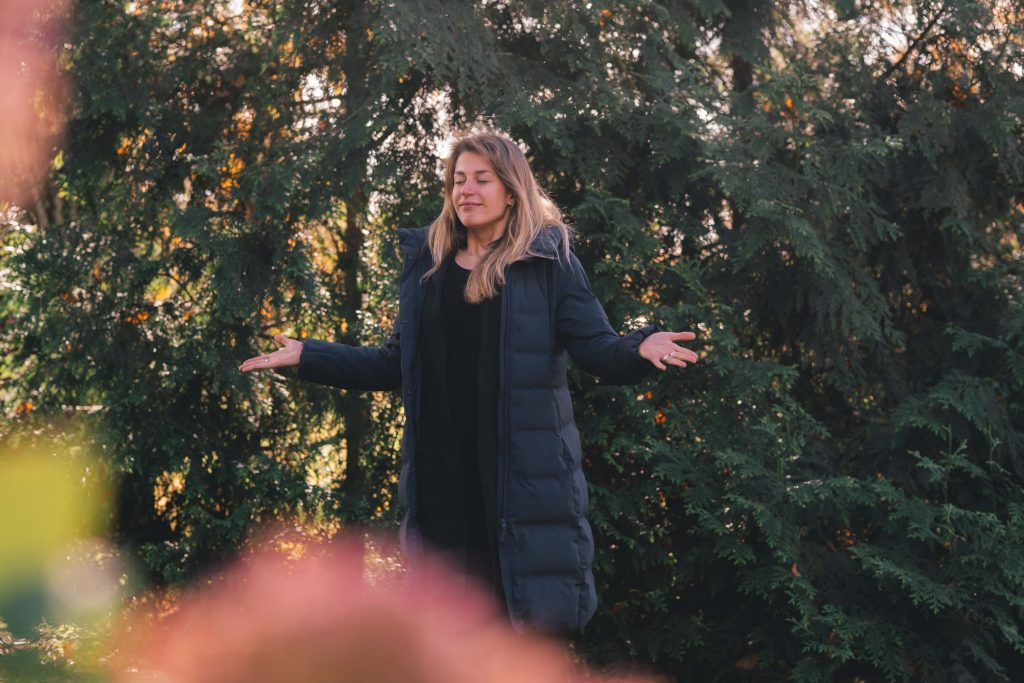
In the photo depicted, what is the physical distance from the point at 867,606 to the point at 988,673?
0.50m

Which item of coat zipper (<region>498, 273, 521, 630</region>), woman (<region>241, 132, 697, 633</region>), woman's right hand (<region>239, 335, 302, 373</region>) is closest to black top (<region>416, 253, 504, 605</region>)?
woman (<region>241, 132, 697, 633</region>)

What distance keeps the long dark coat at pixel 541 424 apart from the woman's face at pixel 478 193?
0.56 feet

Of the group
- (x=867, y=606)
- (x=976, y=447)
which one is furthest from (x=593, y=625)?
(x=976, y=447)

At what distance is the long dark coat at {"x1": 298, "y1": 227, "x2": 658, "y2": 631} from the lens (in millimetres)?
2809

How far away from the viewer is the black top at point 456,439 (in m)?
2.95

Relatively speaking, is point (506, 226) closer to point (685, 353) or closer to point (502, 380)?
point (502, 380)

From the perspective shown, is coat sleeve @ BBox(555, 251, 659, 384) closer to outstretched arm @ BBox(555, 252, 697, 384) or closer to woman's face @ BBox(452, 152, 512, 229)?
outstretched arm @ BBox(555, 252, 697, 384)

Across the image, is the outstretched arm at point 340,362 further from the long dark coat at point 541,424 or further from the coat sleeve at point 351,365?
the long dark coat at point 541,424


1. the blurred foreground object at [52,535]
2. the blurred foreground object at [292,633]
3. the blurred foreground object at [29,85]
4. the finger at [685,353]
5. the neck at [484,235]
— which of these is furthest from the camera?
the blurred foreground object at [52,535]

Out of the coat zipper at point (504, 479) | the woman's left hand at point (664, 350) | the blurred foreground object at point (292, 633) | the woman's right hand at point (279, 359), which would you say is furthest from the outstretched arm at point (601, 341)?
the blurred foreground object at point (292, 633)

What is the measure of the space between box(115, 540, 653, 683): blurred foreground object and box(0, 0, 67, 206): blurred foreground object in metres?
2.19

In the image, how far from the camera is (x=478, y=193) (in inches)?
118

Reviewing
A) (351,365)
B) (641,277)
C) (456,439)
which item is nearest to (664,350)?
(456,439)

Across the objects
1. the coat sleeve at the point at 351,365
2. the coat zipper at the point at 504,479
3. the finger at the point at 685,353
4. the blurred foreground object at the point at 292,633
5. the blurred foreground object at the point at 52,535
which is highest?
the finger at the point at 685,353
